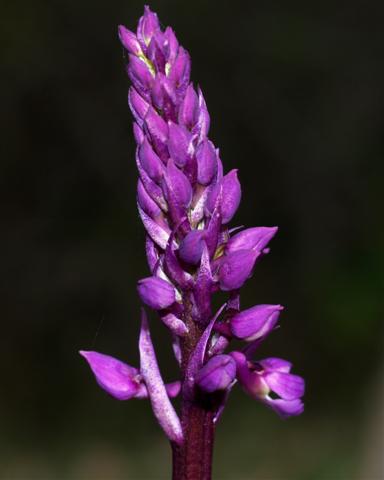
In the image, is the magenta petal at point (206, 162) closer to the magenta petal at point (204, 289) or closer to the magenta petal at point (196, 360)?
the magenta petal at point (204, 289)

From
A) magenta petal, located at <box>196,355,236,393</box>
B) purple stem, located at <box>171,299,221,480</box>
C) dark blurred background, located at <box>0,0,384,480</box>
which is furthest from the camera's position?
dark blurred background, located at <box>0,0,384,480</box>

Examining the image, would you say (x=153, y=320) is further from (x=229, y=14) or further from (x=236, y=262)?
(x=236, y=262)

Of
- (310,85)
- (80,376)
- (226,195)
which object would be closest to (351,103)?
(310,85)

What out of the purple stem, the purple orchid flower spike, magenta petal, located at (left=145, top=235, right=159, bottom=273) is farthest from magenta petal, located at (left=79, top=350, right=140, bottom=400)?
magenta petal, located at (left=145, top=235, right=159, bottom=273)

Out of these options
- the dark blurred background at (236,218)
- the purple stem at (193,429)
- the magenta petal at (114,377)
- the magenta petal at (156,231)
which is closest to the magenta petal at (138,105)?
the magenta petal at (156,231)

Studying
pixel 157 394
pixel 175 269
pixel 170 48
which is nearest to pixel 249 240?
pixel 175 269

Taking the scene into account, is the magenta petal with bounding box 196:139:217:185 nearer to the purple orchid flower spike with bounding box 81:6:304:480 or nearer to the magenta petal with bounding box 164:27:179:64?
the purple orchid flower spike with bounding box 81:6:304:480

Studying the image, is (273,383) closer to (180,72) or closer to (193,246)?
(193,246)
